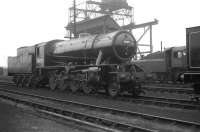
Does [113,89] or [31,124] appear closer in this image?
[31,124]

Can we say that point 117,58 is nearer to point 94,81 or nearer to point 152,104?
point 94,81

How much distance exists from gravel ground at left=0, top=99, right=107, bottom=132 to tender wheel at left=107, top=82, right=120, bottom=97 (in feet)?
18.6

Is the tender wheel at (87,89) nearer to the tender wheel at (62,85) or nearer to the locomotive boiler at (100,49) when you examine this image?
the locomotive boiler at (100,49)

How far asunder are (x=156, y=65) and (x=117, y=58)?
14.4 meters

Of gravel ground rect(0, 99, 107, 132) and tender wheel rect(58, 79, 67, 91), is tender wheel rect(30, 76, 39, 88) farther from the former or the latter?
gravel ground rect(0, 99, 107, 132)

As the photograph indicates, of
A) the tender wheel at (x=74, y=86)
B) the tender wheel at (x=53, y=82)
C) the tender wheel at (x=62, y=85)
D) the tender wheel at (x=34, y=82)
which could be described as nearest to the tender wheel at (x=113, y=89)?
the tender wheel at (x=74, y=86)

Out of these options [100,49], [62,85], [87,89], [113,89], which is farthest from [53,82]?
[113,89]

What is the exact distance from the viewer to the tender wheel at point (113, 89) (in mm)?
14633

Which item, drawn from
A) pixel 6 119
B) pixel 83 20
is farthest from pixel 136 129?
pixel 83 20

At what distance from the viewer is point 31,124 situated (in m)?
8.16

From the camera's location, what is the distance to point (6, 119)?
878 centimetres

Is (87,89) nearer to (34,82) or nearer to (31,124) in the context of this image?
(34,82)

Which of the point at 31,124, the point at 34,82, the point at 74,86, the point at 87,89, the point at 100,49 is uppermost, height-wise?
the point at 100,49

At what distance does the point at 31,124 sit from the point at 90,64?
859 cm
